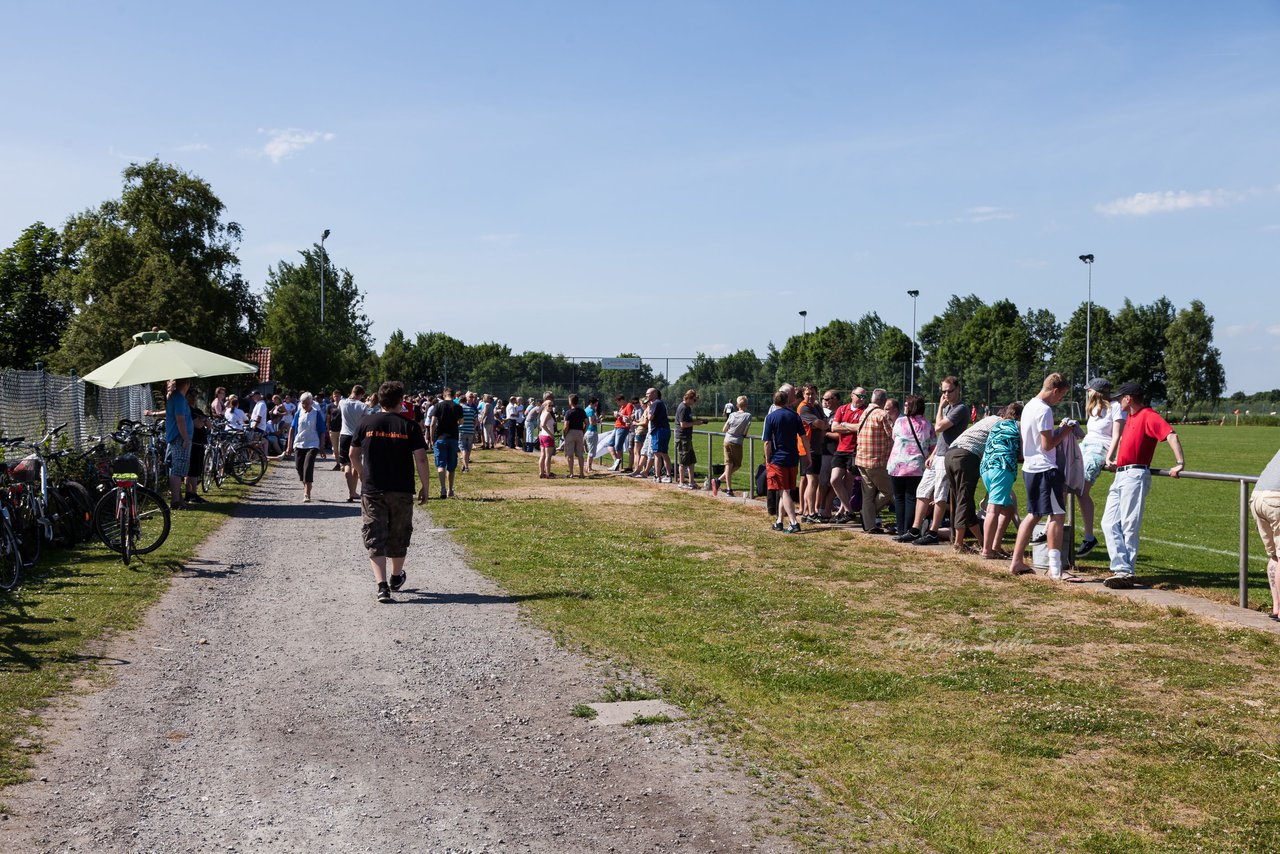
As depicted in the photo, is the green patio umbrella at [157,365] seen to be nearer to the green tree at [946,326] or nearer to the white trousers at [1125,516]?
the white trousers at [1125,516]

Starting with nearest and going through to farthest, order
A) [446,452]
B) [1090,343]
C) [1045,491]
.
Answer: [1045,491], [446,452], [1090,343]

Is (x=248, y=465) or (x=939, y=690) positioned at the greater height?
(x=248, y=465)

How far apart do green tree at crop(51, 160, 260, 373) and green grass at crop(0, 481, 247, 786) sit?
3121 centimetres

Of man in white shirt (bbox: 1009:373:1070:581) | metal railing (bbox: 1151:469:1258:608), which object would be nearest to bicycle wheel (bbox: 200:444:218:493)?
man in white shirt (bbox: 1009:373:1070:581)

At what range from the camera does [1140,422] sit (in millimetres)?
9352

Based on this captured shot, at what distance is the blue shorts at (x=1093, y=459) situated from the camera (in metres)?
10.8

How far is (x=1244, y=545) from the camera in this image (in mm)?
8609

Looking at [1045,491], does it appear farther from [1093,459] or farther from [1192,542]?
[1192,542]

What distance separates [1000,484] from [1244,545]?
85.6 inches

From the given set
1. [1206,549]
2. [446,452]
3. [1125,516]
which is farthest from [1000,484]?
[446,452]

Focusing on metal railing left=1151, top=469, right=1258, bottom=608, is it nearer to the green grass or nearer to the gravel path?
the gravel path

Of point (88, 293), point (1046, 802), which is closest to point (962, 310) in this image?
point (88, 293)

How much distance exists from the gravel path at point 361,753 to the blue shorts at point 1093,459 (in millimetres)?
6121

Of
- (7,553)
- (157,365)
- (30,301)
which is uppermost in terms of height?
(30,301)
